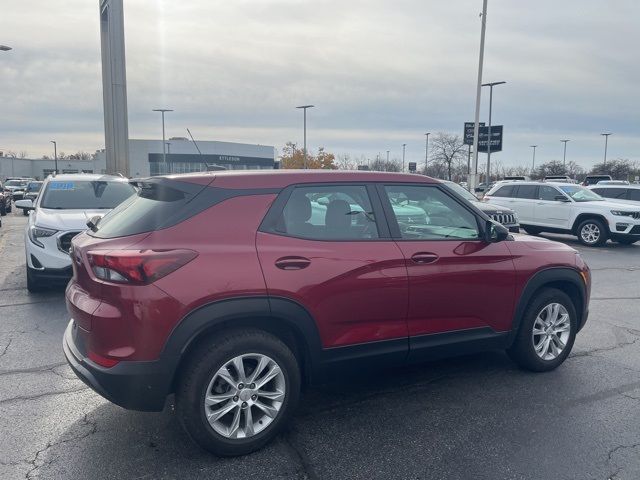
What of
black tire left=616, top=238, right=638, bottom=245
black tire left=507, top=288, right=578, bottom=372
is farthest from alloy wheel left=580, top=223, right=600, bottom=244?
black tire left=507, top=288, right=578, bottom=372

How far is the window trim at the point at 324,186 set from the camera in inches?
136

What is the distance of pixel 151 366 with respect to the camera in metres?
3.12

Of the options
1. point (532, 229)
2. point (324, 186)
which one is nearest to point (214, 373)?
point (324, 186)

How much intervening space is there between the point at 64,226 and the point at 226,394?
5.12 meters

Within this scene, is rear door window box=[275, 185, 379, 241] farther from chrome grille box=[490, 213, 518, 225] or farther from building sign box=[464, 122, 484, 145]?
building sign box=[464, 122, 484, 145]

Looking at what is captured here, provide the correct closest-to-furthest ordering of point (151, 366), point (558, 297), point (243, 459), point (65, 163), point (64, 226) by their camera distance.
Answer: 1. point (151, 366)
2. point (243, 459)
3. point (558, 297)
4. point (64, 226)
5. point (65, 163)

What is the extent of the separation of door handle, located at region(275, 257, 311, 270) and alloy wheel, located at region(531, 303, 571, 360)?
2.36 meters

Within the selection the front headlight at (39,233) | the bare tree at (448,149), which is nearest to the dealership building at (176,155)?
the bare tree at (448,149)

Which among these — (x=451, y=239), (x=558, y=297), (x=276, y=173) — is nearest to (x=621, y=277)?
(x=558, y=297)

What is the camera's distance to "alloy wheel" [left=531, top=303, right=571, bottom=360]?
4719mm

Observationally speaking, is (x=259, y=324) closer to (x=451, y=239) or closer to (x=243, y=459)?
(x=243, y=459)

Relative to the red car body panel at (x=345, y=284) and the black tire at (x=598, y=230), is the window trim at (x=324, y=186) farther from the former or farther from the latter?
the black tire at (x=598, y=230)

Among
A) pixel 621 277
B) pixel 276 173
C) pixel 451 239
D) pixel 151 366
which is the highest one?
pixel 276 173

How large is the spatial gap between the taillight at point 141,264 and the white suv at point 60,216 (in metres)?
4.46
